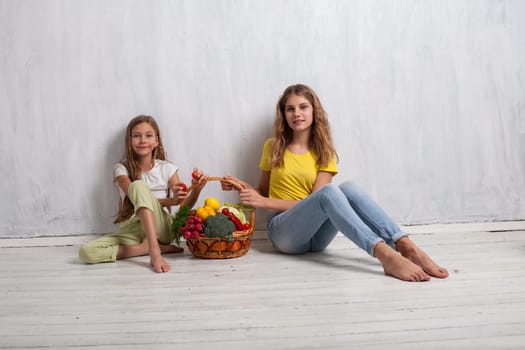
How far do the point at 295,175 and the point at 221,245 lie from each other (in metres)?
0.47

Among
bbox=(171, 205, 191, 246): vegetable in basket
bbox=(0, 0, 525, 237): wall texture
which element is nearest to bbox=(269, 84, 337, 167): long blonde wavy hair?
bbox=(0, 0, 525, 237): wall texture

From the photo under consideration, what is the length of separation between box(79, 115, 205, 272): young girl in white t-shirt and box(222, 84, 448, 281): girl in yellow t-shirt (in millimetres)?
304

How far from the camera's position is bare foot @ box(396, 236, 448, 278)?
205 cm

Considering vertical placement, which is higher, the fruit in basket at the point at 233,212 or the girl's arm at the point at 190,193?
the girl's arm at the point at 190,193

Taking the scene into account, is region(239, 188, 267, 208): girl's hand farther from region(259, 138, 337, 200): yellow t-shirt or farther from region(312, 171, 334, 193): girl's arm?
region(312, 171, 334, 193): girl's arm

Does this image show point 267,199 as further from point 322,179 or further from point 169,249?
point 169,249

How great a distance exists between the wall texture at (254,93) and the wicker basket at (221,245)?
0.44 metres

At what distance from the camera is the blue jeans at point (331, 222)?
2.14 metres

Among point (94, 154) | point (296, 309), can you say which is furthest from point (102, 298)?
point (94, 154)

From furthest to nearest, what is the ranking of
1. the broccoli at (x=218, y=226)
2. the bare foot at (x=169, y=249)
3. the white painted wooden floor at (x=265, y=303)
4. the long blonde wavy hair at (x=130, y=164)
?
the long blonde wavy hair at (x=130, y=164), the bare foot at (x=169, y=249), the broccoli at (x=218, y=226), the white painted wooden floor at (x=265, y=303)

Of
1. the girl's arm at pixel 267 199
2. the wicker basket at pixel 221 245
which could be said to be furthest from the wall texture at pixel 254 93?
the wicker basket at pixel 221 245

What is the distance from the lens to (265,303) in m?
1.76

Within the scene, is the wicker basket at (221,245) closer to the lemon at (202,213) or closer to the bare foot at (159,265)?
the lemon at (202,213)

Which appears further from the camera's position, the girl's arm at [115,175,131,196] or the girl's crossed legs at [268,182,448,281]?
the girl's arm at [115,175,131,196]
